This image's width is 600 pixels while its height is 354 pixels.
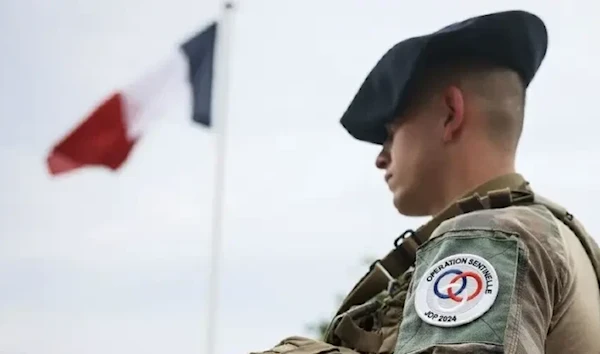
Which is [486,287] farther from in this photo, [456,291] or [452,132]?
[452,132]

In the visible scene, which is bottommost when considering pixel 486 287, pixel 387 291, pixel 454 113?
pixel 387 291

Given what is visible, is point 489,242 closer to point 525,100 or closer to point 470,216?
point 470,216

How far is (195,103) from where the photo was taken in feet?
25.1

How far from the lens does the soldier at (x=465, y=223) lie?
1634 millimetres

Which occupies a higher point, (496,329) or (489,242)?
(489,242)

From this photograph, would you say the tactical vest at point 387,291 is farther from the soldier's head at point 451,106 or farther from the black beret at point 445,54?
the black beret at point 445,54

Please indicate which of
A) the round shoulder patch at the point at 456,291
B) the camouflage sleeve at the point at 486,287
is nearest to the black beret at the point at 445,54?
the camouflage sleeve at the point at 486,287

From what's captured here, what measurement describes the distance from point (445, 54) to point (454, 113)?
5.1 inches

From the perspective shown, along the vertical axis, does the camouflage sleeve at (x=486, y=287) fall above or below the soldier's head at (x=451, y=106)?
below

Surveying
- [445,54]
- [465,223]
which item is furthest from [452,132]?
[465,223]

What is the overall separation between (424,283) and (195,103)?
6.07m

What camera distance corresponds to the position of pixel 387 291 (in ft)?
6.91

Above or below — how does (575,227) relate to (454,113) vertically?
below

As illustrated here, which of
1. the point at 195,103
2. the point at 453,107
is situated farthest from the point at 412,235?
the point at 195,103
